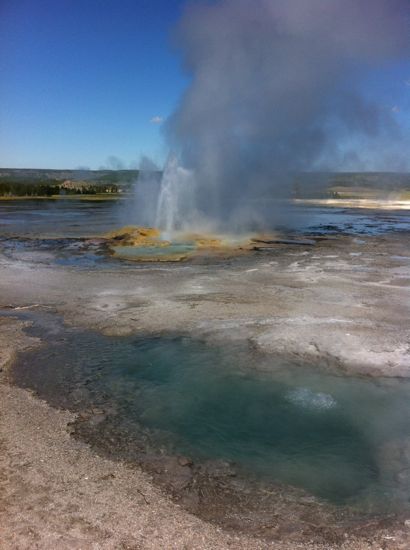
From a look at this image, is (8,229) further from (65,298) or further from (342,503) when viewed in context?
(342,503)

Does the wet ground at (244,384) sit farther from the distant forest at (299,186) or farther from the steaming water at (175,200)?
the distant forest at (299,186)

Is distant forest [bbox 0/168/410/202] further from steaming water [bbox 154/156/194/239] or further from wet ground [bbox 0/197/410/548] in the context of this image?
wet ground [bbox 0/197/410/548]

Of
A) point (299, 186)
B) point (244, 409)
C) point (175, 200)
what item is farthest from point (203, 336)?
→ point (299, 186)

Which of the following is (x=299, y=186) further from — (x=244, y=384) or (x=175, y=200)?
(x=244, y=384)

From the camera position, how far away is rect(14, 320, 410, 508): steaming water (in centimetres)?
400

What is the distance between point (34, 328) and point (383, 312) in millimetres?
5538

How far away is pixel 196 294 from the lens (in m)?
9.48

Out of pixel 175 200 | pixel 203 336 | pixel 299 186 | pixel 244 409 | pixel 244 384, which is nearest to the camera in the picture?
pixel 244 409

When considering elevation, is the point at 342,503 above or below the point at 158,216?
below

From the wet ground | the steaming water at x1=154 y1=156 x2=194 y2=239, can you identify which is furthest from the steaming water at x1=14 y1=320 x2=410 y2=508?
the steaming water at x1=154 y1=156 x2=194 y2=239

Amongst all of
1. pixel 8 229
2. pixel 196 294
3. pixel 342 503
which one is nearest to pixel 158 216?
pixel 8 229

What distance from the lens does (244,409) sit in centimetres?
496

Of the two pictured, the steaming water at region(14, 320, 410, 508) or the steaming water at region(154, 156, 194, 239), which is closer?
Answer: the steaming water at region(14, 320, 410, 508)

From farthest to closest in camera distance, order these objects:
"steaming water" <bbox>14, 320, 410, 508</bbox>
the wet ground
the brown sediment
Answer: "steaming water" <bbox>14, 320, 410, 508</bbox>, the wet ground, the brown sediment
